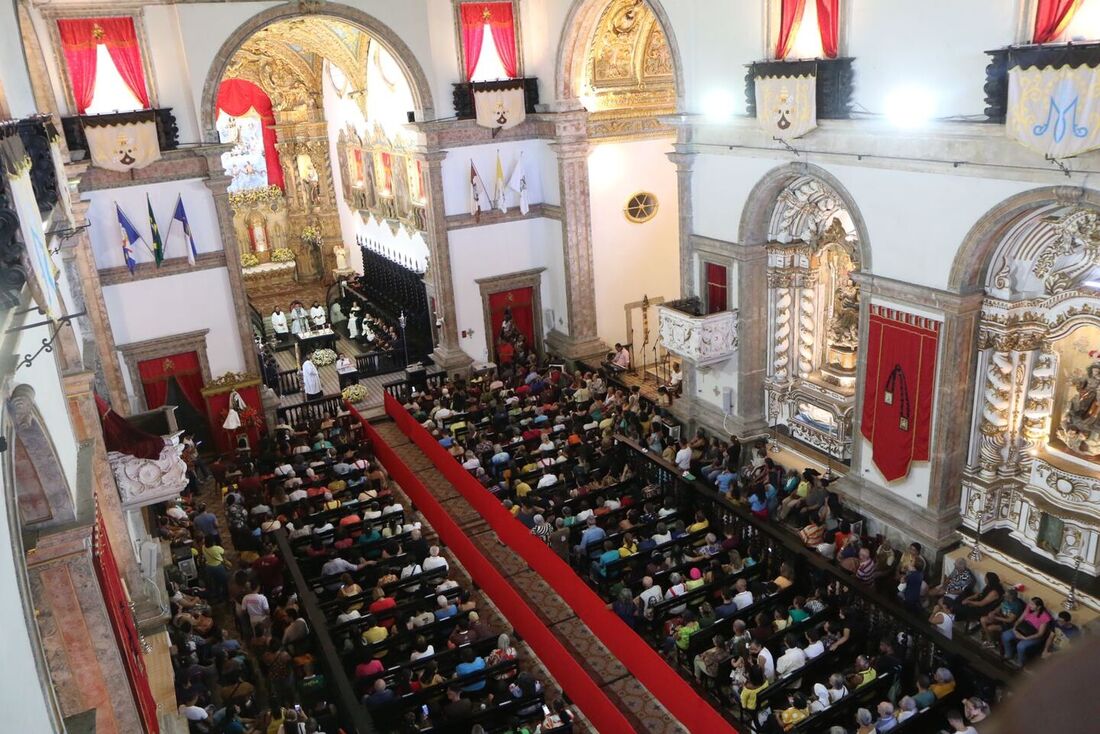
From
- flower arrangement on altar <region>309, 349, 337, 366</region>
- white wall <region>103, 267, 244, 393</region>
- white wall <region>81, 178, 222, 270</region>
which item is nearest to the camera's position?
white wall <region>81, 178, 222, 270</region>

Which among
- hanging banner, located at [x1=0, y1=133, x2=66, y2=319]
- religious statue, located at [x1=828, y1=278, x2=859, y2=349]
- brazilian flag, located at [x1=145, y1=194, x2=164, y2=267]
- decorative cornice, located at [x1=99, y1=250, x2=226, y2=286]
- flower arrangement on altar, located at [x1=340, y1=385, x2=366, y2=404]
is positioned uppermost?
hanging banner, located at [x1=0, y1=133, x2=66, y2=319]

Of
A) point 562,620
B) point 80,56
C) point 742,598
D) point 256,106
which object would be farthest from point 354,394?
point 256,106

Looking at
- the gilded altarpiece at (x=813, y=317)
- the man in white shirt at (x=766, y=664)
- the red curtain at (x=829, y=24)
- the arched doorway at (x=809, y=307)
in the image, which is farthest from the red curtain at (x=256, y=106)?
the man in white shirt at (x=766, y=664)

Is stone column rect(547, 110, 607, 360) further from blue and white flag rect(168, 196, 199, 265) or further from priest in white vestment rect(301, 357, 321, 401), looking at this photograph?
blue and white flag rect(168, 196, 199, 265)

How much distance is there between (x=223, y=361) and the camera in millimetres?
19641

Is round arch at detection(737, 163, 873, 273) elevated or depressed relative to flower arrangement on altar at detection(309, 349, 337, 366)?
elevated

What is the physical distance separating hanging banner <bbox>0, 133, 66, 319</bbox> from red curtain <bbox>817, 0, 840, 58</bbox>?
34.2 feet

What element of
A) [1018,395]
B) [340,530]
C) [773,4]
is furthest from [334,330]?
[1018,395]

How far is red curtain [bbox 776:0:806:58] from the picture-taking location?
13266 millimetres

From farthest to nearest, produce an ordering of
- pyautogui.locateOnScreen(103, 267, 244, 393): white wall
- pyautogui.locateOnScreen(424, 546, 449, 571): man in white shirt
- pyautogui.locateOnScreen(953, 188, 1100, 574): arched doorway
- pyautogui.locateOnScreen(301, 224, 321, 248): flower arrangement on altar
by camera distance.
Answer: pyautogui.locateOnScreen(301, 224, 321, 248): flower arrangement on altar → pyautogui.locateOnScreen(103, 267, 244, 393): white wall → pyautogui.locateOnScreen(424, 546, 449, 571): man in white shirt → pyautogui.locateOnScreen(953, 188, 1100, 574): arched doorway

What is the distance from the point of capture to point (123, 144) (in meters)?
17.4

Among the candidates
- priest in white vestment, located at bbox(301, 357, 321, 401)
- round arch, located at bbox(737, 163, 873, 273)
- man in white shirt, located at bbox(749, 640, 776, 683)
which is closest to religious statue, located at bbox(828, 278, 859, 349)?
round arch, located at bbox(737, 163, 873, 273)

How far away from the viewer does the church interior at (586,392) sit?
9820 millimetres

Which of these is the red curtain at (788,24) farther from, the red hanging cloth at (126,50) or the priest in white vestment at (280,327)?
the priest in white vestment at (280,327)
